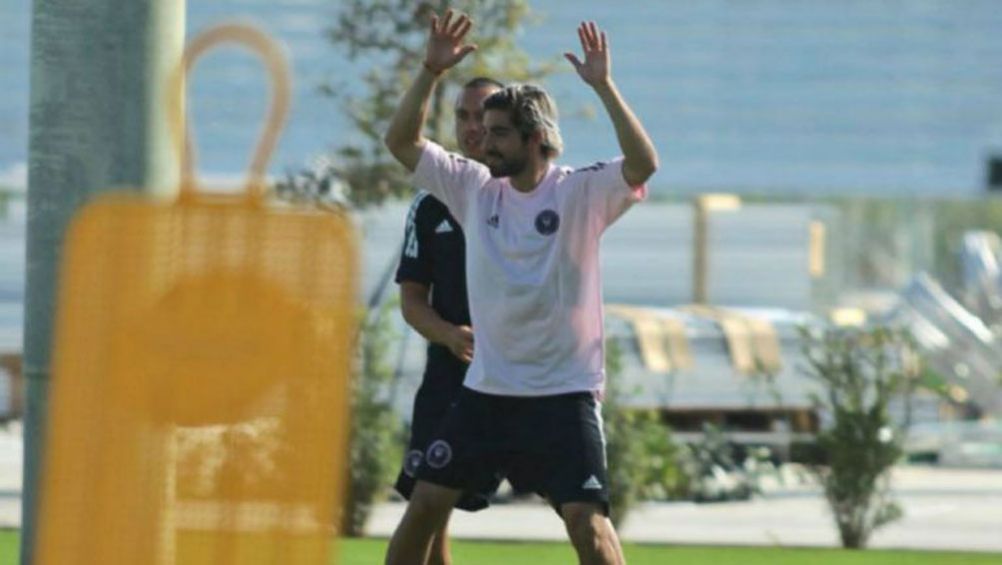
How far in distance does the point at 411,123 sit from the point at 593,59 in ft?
2.01

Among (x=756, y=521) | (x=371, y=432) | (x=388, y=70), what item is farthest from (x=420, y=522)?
(x=388, y=70)

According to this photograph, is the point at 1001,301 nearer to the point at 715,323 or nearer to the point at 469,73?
the point at 715,323

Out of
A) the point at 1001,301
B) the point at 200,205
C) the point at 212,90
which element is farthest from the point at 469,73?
the point at 212,90

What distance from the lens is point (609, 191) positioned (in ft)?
22.4

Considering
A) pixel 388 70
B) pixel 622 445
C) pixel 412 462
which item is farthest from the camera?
pixel 388 70

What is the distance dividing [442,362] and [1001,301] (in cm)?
2043

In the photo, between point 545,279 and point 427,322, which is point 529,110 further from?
point 427,322

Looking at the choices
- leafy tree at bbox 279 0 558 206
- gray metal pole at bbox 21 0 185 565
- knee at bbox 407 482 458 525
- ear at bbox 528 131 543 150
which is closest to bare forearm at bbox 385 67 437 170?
ear at bbox 528 131 543 150

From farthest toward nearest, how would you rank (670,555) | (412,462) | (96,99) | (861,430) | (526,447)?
(861,430) → (670,555) → (412,462) → (526,447) → (96,99)

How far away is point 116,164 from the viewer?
22.7ft

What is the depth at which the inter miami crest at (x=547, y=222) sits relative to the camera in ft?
22.5

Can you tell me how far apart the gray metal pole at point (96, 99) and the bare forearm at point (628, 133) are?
1226 mm

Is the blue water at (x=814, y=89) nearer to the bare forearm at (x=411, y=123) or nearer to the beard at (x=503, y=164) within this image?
the bare forearm at (x=411, y=123)

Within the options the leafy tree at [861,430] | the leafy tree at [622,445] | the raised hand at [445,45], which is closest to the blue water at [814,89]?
the leafy tree at [622,445]
